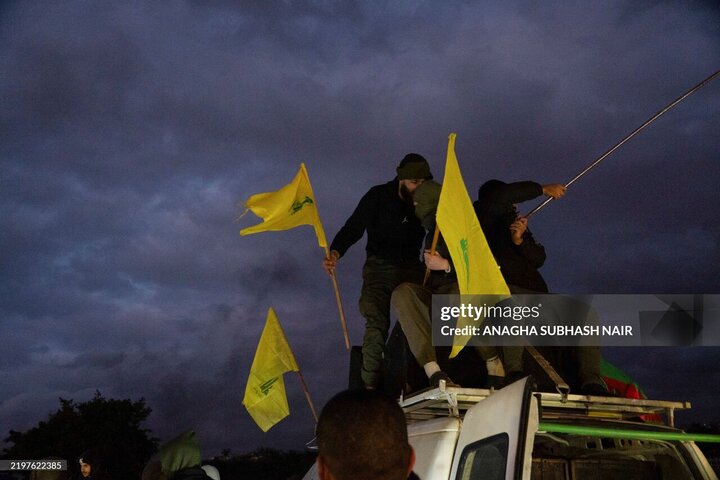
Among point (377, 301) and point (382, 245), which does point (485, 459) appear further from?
point (382, 245)

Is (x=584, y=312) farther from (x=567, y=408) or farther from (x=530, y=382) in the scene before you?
(x=530, y=382)

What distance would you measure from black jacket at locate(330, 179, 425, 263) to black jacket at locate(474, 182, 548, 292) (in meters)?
0.88

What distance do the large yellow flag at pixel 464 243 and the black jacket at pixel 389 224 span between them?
1672mm

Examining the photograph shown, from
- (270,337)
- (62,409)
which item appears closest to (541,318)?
(270,337)

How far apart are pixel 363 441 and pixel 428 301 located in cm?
328

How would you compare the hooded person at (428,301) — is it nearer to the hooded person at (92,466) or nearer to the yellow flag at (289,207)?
the yellow flag at (289,207)

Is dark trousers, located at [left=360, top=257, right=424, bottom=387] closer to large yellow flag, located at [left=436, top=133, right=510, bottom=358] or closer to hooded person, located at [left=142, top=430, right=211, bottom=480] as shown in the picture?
large yellow flag, located at [left=436, top=133, right=510, bottom=358]

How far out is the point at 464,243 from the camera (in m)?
4.66

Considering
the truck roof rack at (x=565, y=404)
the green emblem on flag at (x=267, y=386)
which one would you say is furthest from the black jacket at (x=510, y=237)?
the green emblem on flag at (x=267, y=386)

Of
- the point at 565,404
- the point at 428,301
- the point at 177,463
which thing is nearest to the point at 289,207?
the point at 428,301

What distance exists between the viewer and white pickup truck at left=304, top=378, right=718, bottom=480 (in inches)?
121

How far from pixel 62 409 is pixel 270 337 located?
3093cm

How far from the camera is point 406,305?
17.3ft

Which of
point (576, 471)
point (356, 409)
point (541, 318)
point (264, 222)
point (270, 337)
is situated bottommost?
point (576, 471)
